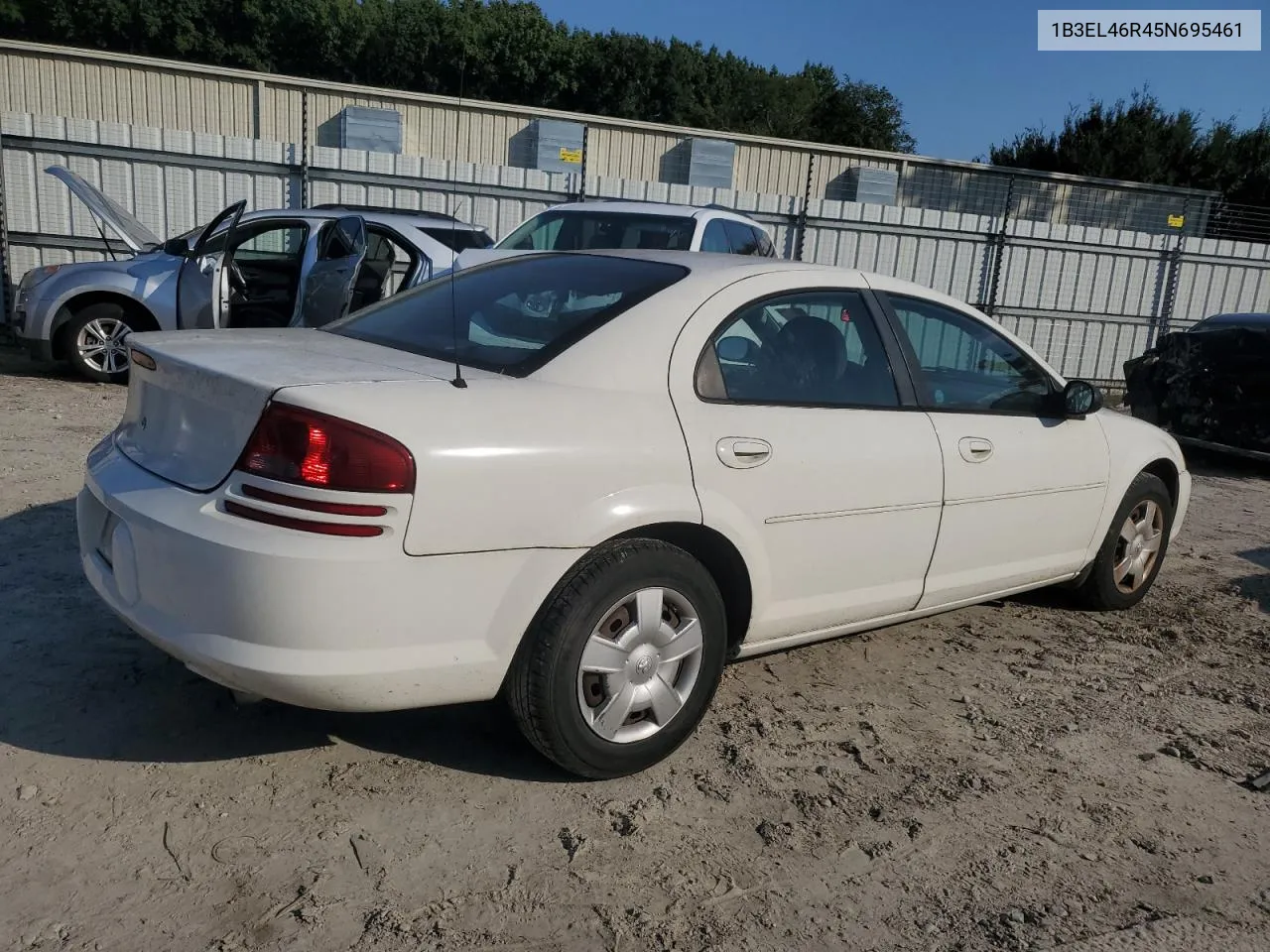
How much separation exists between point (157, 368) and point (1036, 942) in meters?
2.82

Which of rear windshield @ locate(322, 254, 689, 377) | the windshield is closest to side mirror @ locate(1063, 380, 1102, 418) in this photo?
rear windshield @ locate(322, 254, 689, 377)

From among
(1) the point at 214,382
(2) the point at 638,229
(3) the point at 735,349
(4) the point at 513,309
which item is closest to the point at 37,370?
Answer: (2) the point at 638,229

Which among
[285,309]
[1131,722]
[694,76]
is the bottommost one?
[1131,722]

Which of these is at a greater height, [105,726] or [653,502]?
[653,502]

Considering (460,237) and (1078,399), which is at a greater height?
(460,237)

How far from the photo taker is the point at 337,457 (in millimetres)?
2607

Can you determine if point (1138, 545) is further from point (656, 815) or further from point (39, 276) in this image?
point (39, 276)

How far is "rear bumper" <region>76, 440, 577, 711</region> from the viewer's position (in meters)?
2.59

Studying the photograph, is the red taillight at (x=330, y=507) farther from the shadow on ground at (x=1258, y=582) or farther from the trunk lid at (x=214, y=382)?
the shadow on ground at (x=1258, y=582)

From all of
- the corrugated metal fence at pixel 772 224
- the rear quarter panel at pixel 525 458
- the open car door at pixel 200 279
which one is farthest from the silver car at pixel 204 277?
the rear quarter panel at pixel 525 458

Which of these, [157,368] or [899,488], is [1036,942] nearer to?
[899,488]

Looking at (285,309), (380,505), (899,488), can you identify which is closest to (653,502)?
(380,505)

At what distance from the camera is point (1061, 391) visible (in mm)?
4402

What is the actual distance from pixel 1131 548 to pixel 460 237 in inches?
266
